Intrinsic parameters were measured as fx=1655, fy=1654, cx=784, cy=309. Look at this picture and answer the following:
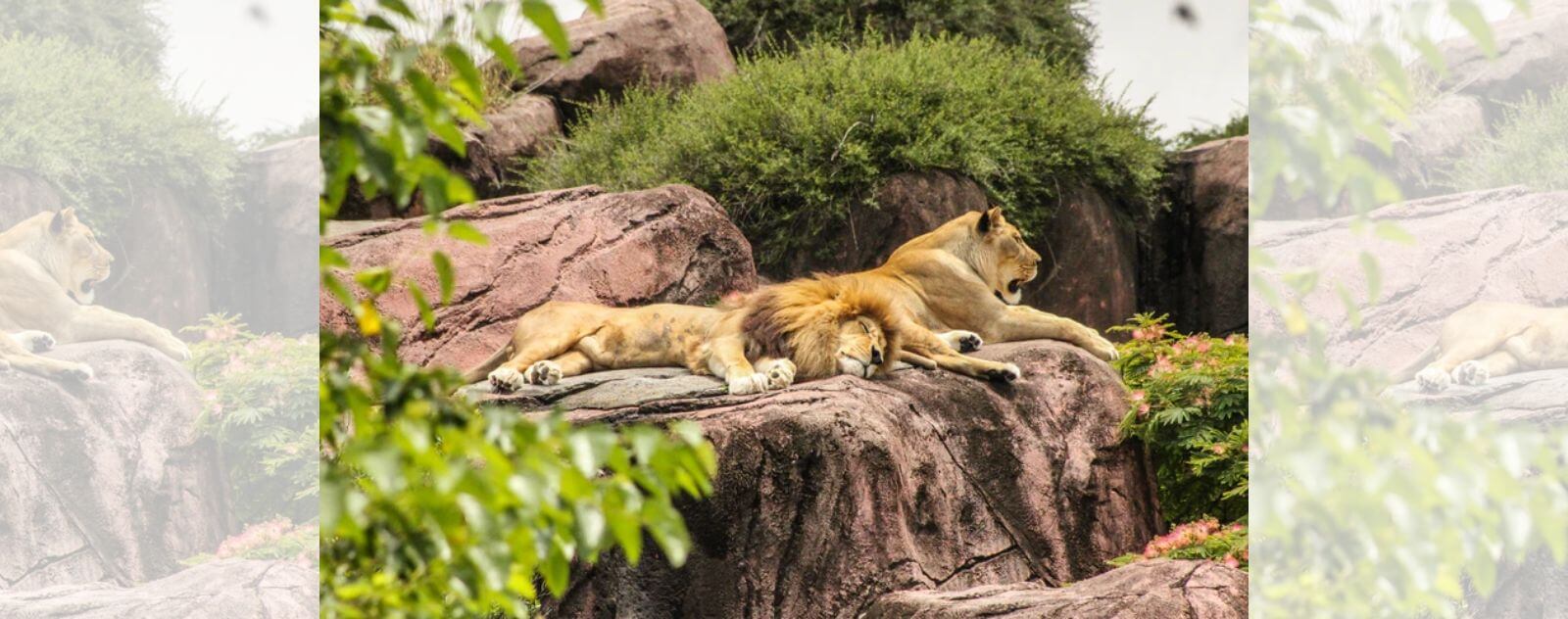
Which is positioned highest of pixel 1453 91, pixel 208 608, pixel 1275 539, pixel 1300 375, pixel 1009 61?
pixel 1009 61

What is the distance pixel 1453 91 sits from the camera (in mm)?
2398

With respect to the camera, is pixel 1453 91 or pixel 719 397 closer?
pixel 1453 91

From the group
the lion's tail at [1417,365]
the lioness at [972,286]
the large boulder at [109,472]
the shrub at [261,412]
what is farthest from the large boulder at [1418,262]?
the lioness at [972,286]

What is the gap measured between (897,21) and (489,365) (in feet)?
20.5

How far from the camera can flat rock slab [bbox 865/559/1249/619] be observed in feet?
13.7

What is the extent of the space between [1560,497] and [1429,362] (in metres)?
0.25

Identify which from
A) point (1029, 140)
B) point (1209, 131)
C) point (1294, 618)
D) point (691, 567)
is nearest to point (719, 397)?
point (691, 567)

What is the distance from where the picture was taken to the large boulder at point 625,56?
1115cm

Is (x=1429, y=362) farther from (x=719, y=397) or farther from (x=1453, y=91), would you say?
(x=719, y=397)

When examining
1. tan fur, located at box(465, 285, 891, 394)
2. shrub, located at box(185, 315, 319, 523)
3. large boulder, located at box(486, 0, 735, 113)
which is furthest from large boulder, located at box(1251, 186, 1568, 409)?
large boulder, located at box(486, 0, 735, 113)

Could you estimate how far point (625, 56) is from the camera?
36.9ft

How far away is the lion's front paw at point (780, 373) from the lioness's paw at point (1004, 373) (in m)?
0.79

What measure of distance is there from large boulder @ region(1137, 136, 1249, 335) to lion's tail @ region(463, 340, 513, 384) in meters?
5.11

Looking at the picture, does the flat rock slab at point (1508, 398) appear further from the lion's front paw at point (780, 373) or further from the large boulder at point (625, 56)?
the large boulder at point (625, 56)
